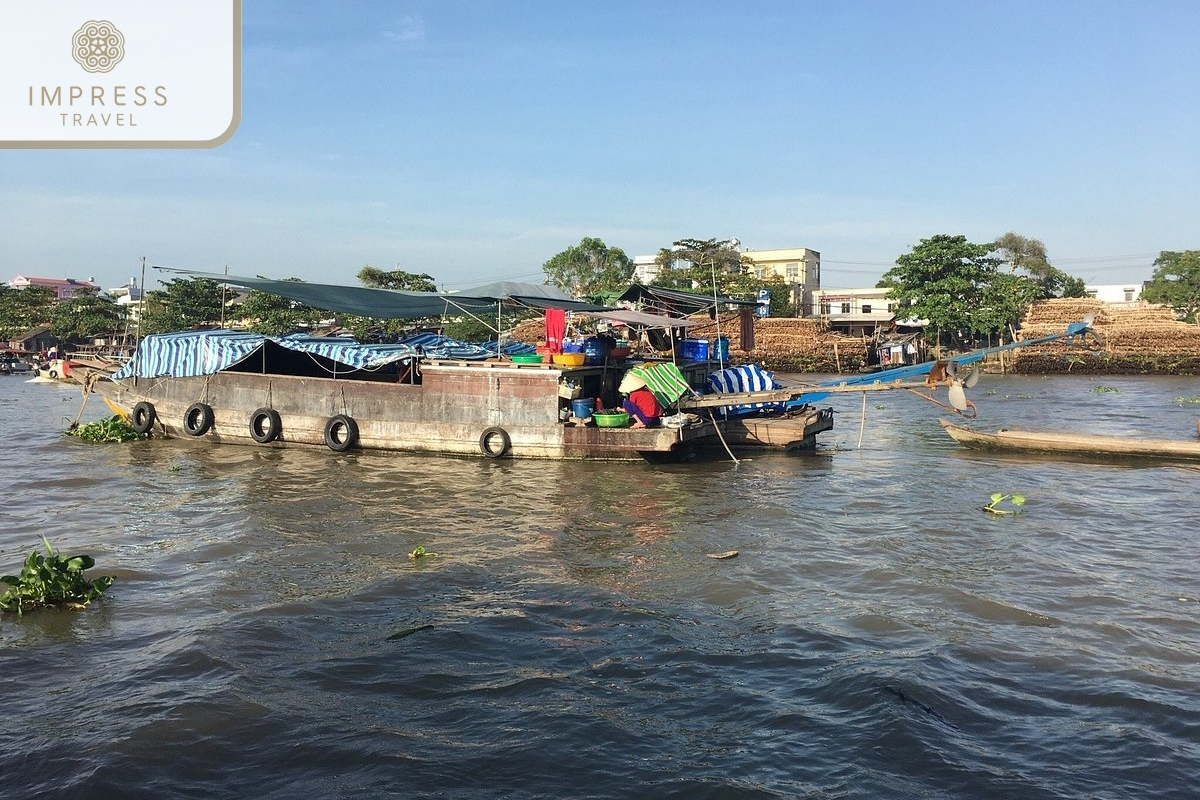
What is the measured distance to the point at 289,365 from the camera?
864 inches

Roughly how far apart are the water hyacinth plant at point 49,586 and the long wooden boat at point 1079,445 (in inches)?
652

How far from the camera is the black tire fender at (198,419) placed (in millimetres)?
19688

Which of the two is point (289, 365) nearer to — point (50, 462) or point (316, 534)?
point (50, 462)

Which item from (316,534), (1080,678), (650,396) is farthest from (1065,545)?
(316,534)

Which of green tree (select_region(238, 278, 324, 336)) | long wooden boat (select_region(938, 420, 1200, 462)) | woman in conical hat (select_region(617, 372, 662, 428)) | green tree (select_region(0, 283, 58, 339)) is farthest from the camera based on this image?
green tree (select_region(0, 283, 58, 339))

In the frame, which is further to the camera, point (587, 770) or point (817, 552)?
point (817, 552)

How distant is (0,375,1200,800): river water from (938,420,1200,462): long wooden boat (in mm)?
1994

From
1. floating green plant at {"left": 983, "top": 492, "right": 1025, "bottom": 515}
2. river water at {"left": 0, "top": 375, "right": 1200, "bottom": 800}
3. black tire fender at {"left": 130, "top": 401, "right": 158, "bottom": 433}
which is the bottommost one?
river water at {"left": 0, "top": 375, "right": 1200, "bottom": 800}

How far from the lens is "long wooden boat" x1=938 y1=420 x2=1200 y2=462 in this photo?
54.2 ft

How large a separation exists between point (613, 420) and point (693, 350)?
3.76m

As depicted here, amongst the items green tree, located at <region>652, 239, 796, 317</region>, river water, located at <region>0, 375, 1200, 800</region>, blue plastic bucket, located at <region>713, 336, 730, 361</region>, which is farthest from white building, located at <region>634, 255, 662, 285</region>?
river water, located at <region>0, 375, 1200, 800</region>

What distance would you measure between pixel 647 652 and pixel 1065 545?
6766 millimetres

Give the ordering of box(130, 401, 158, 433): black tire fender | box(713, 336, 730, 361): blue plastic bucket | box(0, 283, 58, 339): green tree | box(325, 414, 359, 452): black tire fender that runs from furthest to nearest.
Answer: box(0, 283, 58, 339): green tree → box(713, 336, 730, 361): blue plastic bucket → box(130, 401, 158, 433): black tire fender → box(325, 414, 359, 452): black tire fender

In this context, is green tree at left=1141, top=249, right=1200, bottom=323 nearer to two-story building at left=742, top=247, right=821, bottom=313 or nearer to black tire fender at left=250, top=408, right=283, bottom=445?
two-story building at left=742, top=247, right=821, bottom=313
